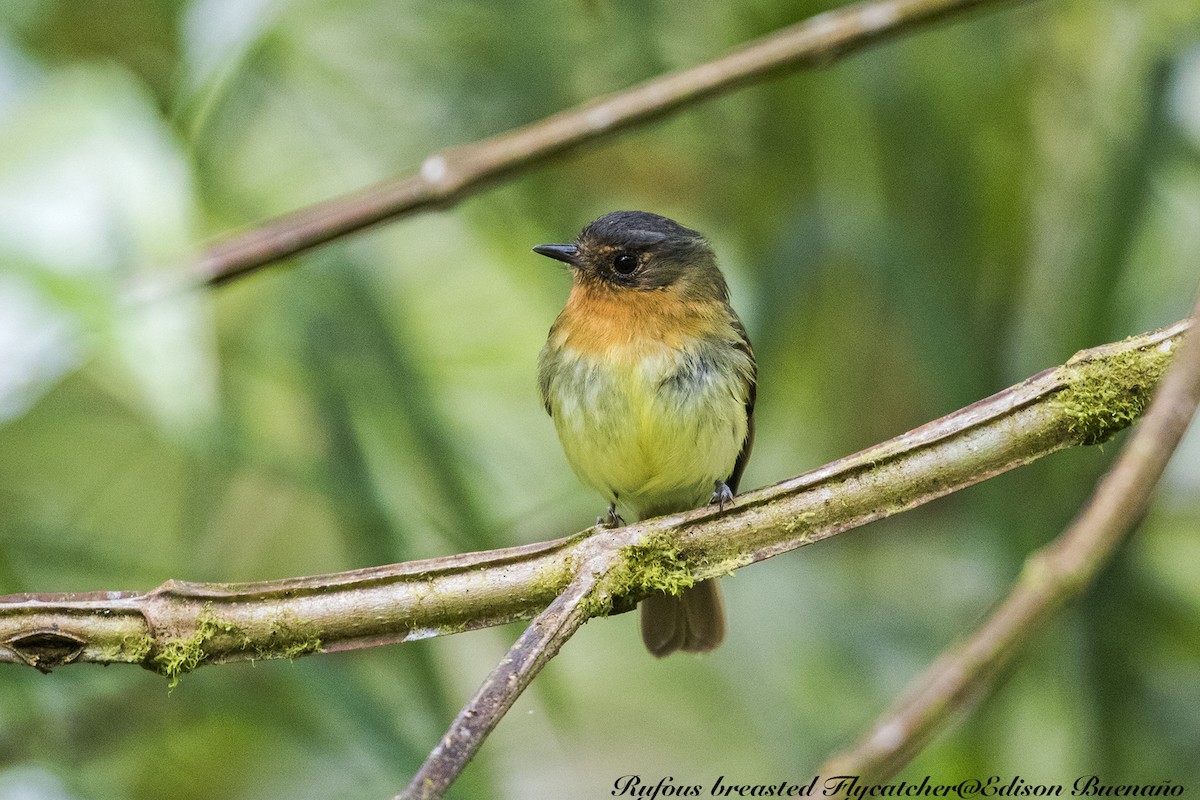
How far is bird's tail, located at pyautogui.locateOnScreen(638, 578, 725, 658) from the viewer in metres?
3.77

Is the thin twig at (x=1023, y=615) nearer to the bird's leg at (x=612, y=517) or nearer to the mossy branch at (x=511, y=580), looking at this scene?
the mossy branch at (x=511, y=580)

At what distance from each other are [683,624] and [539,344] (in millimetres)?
1335

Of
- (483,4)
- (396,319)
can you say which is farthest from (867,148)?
(396,319)

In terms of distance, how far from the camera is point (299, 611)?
215 centimetres

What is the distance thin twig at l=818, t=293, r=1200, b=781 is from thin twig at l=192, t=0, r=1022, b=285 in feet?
5.49

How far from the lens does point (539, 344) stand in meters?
4.64

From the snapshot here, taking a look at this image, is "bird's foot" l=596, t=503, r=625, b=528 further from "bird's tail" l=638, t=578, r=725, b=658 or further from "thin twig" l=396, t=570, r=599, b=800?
"thin twig" l=396, t=570, r=599, b=800

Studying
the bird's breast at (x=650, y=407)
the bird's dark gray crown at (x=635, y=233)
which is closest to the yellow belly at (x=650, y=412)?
the bird's breast at (x=650, y=407)

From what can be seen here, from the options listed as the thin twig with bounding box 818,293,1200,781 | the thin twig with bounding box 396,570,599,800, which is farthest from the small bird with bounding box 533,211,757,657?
the thin twig with bounding box 818,293,1200,781

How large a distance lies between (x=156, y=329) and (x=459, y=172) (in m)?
0.72

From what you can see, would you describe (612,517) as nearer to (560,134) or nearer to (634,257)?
(634,257)

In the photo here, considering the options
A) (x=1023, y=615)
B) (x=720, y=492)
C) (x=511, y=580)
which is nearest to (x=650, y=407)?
(x=720, y=492)

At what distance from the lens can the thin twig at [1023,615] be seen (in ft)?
3.28

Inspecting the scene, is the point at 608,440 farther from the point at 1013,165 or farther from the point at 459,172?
the point at 1013,165
